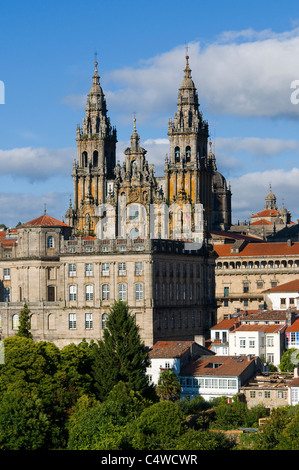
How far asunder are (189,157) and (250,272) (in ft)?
70.5

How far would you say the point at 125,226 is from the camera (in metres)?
172

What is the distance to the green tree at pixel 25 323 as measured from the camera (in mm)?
126075

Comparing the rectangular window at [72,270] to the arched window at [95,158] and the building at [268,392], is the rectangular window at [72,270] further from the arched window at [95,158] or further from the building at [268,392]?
the arched window at [95,158]

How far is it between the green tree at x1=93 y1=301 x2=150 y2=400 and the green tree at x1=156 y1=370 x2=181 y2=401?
1.94m

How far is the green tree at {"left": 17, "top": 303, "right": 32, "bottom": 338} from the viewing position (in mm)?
126075

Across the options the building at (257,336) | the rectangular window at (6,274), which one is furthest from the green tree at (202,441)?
the rectangular window at (6,274)

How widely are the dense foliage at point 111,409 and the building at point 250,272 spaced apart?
51182 millimetres

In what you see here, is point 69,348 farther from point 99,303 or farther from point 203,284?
point 203,284

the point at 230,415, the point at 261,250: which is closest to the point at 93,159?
the point at 261,250

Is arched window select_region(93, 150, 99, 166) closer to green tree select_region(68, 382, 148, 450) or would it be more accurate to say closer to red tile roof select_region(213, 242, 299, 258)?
red tile roof select_region(213, 242, 299, 258)

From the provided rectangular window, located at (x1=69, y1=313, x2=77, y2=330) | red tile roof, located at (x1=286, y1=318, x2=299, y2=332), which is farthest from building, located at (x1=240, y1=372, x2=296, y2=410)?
rectangular window, located at (x1=69, y1=313, x2=77, y2=330)
